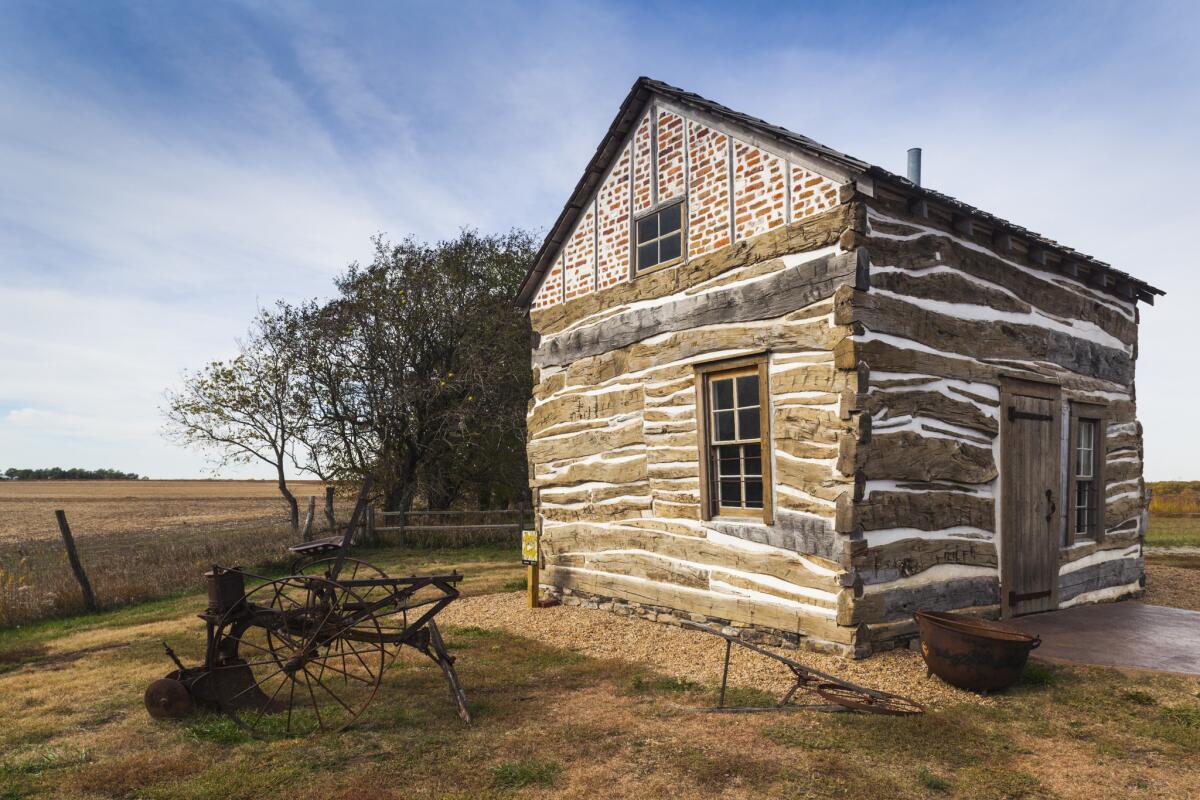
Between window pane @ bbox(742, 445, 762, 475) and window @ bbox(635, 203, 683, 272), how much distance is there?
2.82 metres

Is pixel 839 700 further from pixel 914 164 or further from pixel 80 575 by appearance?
pixel 80 575

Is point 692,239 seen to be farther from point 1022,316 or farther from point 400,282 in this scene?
point 400,282

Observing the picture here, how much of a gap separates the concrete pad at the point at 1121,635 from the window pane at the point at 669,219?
6.42 meters

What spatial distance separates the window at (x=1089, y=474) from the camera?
1004 centimetres

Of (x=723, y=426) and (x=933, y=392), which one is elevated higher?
(x=933, y=392)

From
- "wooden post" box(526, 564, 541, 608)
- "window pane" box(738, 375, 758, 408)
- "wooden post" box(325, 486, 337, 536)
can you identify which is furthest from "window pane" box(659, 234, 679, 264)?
"wooden post" box(325, 486, 337, 536)

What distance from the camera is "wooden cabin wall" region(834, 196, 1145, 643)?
735cm

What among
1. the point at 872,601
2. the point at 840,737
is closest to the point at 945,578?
the point at 872,601

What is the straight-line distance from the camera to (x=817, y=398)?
7.66 meters

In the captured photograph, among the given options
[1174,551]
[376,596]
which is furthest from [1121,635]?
[1174,551]

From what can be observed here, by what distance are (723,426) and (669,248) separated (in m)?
2.67

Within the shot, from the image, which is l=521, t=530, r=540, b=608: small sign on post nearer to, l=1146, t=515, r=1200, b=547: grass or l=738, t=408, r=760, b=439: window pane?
l=738, t=408, r=760, b=439: window pane

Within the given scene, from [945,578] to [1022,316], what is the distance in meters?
3.52

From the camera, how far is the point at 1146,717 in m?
5.71
